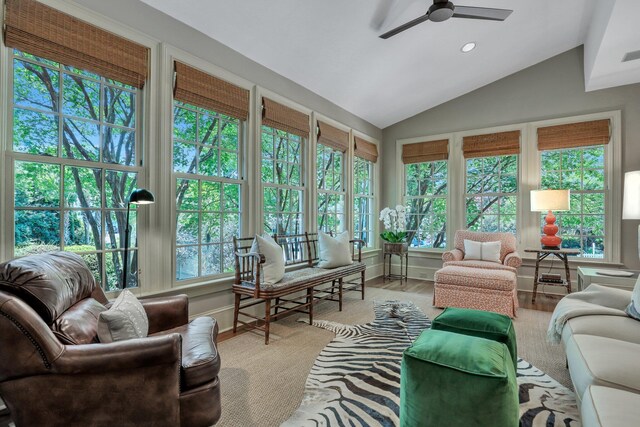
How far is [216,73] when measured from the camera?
10.4 ft

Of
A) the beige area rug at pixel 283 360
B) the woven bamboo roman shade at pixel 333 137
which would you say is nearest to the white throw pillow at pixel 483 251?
the beige area rug at pixel 283 360

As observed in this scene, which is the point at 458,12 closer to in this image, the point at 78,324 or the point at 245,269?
the point at 245,269

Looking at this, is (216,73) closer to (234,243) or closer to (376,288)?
(234,243)

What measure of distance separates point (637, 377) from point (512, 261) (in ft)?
10.1

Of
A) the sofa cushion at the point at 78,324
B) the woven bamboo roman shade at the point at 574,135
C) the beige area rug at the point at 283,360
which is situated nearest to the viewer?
the sofa cushion at the point at 78,324

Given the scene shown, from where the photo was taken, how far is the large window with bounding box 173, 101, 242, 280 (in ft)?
9.80

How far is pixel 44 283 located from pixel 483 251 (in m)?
4.71

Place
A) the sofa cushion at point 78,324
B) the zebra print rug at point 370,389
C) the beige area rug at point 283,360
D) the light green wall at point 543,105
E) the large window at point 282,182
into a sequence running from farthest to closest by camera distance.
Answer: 1. the light green wall at point 543,105
2. the large window at point 282,182
3. the beige area rug at point 283,360
4. the zebra print rug at point 370,389
5. the sofa cushion at point 78,324

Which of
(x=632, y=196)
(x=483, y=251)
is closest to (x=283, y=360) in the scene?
(x=483, y=251)

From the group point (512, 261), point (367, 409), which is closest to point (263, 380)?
point (367, 409)

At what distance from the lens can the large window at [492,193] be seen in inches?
206

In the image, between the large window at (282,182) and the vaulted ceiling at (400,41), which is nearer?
the vaulted ceiling at (400,41)

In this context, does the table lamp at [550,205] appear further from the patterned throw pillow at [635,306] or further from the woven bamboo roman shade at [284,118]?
the woven bamboo roman shade at [284,118]

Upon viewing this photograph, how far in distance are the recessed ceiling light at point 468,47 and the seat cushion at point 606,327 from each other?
3485 millimetres
